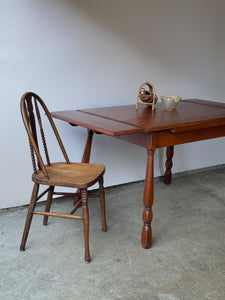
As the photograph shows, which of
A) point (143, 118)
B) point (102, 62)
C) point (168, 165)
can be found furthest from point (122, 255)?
point (102, 62)

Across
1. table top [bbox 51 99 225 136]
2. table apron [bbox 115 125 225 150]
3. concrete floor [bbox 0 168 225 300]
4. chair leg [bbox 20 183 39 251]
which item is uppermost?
table top [bbox 51 99 225 136]

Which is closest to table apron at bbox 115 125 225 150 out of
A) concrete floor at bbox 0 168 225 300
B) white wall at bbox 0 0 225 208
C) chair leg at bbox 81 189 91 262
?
chair leg at bbox 81 189 91 262

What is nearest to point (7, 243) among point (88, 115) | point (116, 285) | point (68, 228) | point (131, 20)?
point (68, 228)

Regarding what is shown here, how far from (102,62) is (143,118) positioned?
36.4 inches

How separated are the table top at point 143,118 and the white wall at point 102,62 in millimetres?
385

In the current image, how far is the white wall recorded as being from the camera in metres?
2.61

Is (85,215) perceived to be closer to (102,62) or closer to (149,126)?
(149,126)

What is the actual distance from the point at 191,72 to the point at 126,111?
1.32 meters

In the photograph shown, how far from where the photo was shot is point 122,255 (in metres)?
2.14

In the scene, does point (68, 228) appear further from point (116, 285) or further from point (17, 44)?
point (17, 44)

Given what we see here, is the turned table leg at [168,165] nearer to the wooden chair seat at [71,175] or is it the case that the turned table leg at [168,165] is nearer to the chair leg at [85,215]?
the wooden chair seat at [71,175]

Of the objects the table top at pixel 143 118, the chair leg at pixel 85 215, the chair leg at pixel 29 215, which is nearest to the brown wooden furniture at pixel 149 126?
the table top at pixel 143 118

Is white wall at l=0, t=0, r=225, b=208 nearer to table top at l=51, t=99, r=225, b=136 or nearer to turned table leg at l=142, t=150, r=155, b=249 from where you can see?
table top at l=51, t=99, r=225, b=136

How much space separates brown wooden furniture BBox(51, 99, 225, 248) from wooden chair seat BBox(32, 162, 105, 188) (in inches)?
11.2
